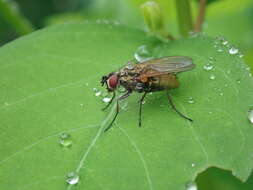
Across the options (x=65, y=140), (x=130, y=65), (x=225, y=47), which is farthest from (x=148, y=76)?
(x=65, y=140)

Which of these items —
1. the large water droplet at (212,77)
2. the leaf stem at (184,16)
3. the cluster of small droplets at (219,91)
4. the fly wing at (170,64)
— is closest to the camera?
the cluster of small droplets at (219,91)

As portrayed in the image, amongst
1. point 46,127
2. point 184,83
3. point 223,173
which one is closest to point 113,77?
point 184,83

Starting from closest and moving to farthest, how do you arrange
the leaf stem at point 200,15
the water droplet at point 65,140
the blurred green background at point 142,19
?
1. the water droplet at point 65,140
2. the leaf stem at point 200,15
3. the blurred green background at point 142,19

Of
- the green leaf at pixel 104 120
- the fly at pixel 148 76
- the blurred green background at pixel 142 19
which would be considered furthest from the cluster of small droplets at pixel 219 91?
the blurred green background at pixel 142 19

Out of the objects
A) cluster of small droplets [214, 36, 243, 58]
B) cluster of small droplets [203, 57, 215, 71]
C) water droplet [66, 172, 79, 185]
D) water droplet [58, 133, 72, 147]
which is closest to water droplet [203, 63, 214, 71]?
→ cluster of small droplets [203, 57, 215, 71]

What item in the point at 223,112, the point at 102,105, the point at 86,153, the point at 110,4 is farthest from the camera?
the point at 110,4

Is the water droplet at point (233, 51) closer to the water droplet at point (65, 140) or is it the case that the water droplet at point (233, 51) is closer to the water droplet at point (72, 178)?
the water droplet at point (65, 140)

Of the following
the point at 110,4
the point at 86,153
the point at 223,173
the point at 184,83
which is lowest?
the point at 223,173

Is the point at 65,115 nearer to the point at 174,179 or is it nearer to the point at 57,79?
the point at 57,79
